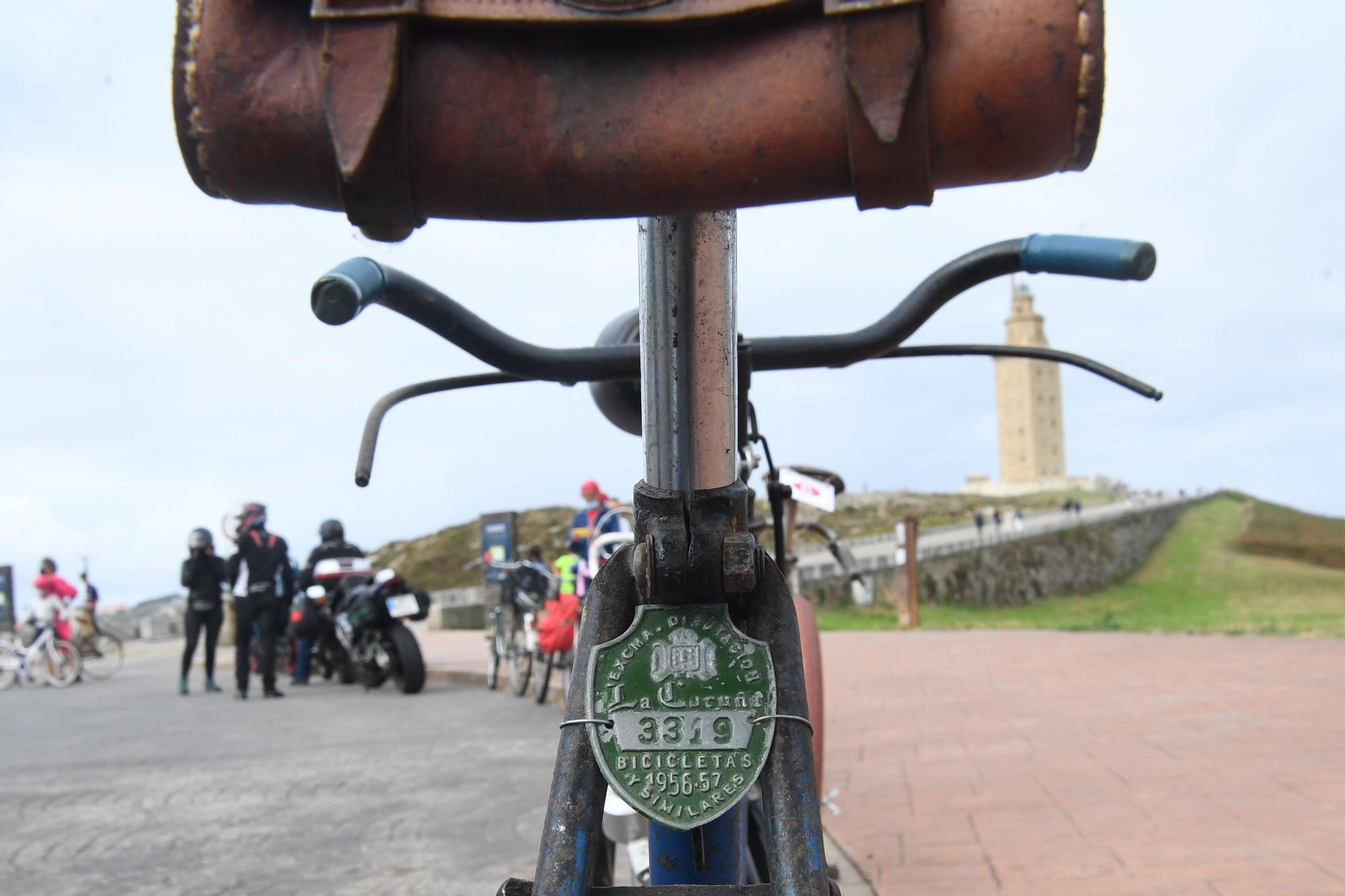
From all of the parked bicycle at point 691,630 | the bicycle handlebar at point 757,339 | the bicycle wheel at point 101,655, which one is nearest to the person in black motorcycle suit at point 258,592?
the bicycle wheel at point 101,655

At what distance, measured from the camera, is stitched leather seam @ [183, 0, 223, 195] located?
810 mm


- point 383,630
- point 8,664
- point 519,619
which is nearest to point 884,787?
point 519,619

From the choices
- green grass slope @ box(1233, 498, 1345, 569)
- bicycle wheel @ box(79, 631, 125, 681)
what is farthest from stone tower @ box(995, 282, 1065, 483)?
bicycle wheel @ box(79, 631, 125, 681)

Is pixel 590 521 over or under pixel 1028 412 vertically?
under

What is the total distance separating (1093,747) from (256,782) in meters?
3.93

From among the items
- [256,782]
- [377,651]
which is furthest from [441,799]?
[377,651]

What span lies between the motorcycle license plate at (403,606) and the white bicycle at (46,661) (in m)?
5.96

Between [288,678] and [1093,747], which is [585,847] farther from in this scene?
[288,678]

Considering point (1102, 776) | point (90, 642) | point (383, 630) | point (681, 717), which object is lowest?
point (1102, 776)

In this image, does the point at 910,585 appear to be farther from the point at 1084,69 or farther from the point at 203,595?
the point at 1084,69

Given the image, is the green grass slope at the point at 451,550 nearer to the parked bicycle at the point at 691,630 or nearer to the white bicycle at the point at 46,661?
the white bicycle at the point at 46,661

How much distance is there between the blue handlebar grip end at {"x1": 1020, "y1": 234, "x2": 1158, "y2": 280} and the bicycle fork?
0.32m

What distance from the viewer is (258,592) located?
1009 centimetres

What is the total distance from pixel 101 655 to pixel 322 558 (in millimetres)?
8674
